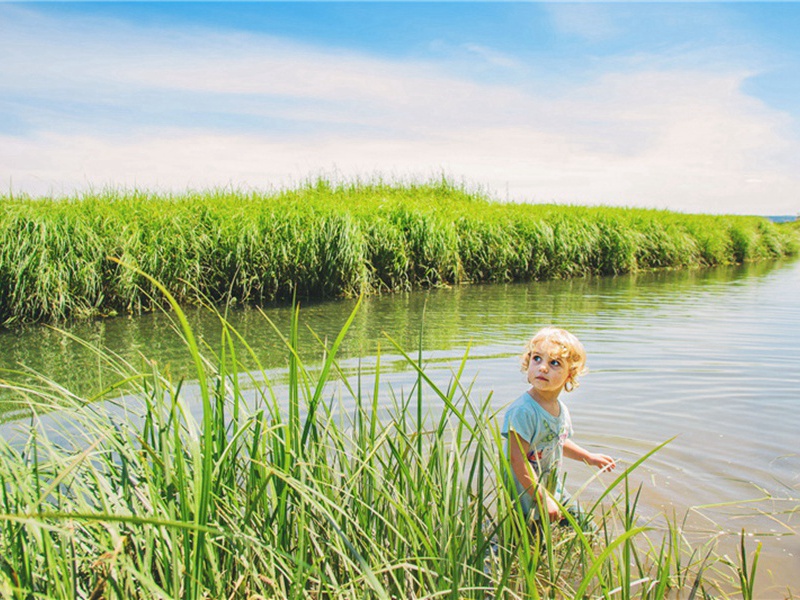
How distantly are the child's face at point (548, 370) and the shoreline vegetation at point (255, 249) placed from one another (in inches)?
195

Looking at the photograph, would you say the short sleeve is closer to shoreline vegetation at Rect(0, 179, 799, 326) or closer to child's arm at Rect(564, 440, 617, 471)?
child's arm at Rect(564, 440, 617, 471)

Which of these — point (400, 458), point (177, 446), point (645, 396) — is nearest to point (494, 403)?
point (645, 396)

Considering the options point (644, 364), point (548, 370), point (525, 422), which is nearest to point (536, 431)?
point (525, 422)

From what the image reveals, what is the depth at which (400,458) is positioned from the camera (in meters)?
2.21

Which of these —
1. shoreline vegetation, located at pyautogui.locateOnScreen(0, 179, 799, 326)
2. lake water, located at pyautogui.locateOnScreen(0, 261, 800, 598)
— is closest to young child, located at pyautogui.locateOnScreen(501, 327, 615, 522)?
lake water, located at pyautogui.locateOnScreen(0, 261, 800, 598)

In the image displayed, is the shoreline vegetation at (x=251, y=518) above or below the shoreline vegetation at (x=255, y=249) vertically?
below

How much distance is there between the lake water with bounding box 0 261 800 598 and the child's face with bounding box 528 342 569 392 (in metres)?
0.74

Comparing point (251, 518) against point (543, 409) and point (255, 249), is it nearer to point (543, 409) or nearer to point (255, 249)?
point (543, 409)

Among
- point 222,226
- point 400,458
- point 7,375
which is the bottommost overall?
point 7,375

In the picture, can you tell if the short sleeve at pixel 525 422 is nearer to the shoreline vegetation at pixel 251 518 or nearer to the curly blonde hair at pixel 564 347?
the curly blonde hair at pixel 564 347

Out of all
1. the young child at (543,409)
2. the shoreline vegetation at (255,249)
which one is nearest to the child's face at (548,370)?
the young child at (543,409)

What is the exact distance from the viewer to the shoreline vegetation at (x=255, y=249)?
1055 centimetres

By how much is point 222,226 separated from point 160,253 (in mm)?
1334

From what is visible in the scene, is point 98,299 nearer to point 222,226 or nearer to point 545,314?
point 222,226
